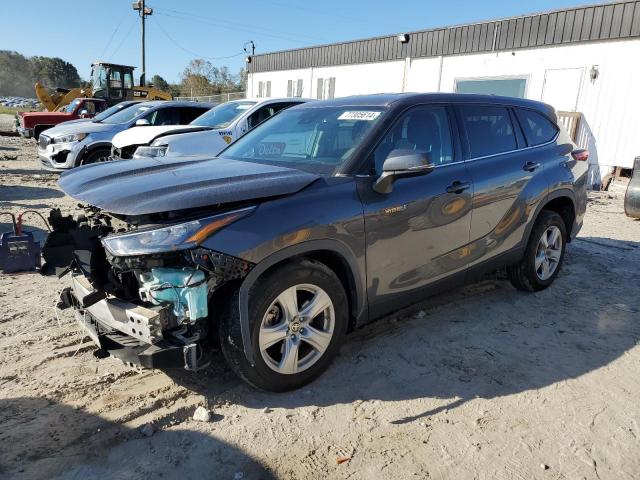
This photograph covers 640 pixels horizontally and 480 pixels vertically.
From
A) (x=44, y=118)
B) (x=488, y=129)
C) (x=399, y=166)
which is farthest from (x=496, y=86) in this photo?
(x=44, y=118)

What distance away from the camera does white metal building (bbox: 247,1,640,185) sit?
13062 millimetres

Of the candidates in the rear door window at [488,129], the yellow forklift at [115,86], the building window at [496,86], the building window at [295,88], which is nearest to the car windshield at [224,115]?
the rear door window at [488,129]

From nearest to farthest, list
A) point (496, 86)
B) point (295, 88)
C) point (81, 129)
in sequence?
1. point (81, 129)
2. point (496, 86)
3. point (295, 88)

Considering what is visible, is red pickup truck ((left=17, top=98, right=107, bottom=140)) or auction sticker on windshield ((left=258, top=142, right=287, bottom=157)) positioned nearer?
auction sticker on windshield ((left=258, top=142, right=287, bottom=157))

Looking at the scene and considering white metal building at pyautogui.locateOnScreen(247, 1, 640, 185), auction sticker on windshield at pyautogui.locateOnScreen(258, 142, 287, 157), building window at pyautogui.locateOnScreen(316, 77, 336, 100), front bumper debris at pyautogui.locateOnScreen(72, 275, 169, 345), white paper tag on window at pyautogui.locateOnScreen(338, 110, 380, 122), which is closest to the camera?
front bumper debris at pyautogui.locateOnScreen(72, 275, 169, 345)

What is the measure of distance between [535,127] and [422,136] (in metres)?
1.74

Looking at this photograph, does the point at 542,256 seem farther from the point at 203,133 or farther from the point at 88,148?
the point at 88,148

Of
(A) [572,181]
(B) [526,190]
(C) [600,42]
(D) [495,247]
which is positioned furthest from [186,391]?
(C) [600,42]

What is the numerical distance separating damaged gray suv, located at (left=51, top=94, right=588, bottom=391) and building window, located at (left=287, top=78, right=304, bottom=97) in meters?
22.8

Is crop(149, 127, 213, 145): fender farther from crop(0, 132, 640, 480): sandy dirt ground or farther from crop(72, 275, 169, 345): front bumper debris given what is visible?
crop(72, 275, 169, 345): front bumper debris

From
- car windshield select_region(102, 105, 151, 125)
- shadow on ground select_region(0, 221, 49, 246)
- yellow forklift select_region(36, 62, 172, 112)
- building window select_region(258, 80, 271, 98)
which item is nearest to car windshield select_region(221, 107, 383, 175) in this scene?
shadow on ground select_region(0, 221, 49, 246)

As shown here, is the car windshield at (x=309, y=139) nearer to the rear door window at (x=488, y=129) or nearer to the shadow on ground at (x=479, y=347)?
the rear door window at (x=488, y=129)

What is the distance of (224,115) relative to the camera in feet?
31.4

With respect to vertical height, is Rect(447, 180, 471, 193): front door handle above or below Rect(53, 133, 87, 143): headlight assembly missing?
above
